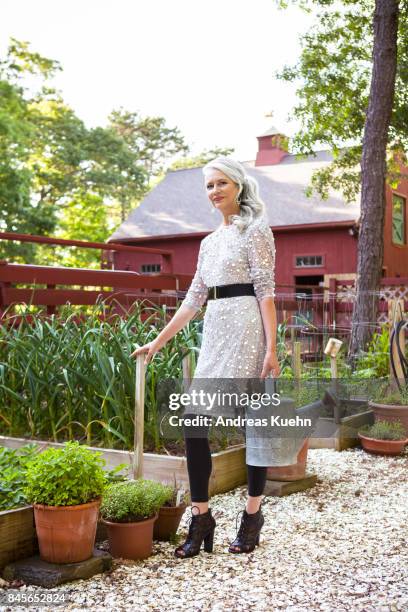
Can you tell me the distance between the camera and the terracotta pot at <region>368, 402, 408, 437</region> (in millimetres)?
5387

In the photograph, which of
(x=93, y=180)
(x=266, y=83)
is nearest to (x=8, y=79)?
(x=93, y=180)

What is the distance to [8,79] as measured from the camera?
21.1m

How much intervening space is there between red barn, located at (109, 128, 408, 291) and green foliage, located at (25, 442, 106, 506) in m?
13.5

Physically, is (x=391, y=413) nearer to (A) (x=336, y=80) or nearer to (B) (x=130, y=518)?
(B) (x=130, y=518)

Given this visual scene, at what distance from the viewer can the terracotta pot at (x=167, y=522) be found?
3197 mm

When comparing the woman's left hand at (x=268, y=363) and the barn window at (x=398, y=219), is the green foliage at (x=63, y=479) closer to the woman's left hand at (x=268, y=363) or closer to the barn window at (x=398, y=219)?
the woman's left hand at (x=268, y=363)

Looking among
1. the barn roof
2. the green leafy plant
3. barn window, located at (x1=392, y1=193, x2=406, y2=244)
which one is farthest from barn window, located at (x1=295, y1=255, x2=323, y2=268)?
the green leafy plant

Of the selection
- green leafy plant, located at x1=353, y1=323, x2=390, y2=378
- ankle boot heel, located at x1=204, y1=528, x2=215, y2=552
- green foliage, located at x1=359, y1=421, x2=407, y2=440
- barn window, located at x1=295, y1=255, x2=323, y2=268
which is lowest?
ankle boot heel, located at x1=204, y1=528, x2=215, y2=552

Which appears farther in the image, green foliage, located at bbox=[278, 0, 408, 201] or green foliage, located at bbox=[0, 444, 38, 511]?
green foliage, located at bbox=[278, 0, 408, 201]

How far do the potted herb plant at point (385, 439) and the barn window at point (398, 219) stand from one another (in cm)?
1473

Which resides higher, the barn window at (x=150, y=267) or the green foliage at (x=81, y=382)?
the barn window at (x=150, y=267)

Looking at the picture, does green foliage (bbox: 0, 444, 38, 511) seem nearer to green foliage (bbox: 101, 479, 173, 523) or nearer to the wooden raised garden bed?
green foliage (bbox: 101, 479, 173, 523)

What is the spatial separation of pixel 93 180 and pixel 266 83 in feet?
45.2

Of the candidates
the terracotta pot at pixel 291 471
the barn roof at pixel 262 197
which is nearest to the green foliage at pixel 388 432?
the terracotta pot at pixel 291 471
